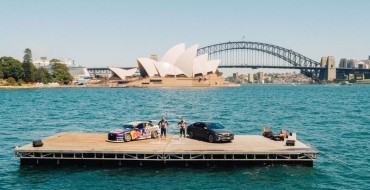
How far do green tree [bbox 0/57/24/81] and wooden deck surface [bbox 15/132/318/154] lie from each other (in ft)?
537

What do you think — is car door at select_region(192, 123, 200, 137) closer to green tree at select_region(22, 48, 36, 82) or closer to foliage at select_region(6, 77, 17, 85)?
foliage at select_region(6, 77, 17, 85)

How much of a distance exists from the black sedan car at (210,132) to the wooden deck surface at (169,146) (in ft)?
1.58

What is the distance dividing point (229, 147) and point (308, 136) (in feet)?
59.0

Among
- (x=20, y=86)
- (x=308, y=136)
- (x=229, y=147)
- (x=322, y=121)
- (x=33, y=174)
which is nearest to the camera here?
(x=33, y=174)

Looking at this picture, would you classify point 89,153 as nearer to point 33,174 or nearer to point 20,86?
point 33,174

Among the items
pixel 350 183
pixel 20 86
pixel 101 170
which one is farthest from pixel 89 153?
pixel 20 86

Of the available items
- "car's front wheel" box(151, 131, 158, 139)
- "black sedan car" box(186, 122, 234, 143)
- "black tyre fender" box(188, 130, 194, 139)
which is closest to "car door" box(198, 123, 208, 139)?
"black sedan car" box(186, 122, 234, 143)

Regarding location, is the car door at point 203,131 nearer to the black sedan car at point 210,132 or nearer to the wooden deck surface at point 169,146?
the black sedan car at point 210,132

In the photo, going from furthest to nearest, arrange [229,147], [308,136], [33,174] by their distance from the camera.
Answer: [308,136]
[229,147]
[33,174]

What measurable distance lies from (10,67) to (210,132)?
16981cm

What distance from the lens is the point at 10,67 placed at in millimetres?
181000

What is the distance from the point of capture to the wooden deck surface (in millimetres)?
27906

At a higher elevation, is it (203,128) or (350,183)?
(203,128)

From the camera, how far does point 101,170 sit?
27.5 m
